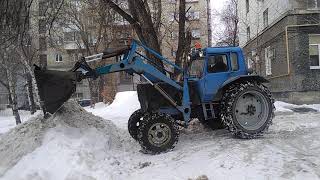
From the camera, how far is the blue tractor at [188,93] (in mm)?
10516

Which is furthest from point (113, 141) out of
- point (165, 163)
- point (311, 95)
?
point (311, 95)

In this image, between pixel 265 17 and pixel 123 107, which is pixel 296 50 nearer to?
pixel 265 17

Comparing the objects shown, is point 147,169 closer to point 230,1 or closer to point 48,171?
point 48,171

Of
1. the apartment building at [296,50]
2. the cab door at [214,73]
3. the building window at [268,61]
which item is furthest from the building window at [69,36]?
the cab door at [214,73]

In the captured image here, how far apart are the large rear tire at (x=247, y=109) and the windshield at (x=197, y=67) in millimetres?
825

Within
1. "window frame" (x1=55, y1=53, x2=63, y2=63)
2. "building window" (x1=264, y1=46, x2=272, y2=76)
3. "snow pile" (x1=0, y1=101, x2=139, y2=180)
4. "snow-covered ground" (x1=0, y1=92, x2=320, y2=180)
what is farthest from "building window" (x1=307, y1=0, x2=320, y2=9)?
"window frame" (x1=55, y1=53, x2=63, y2=63)

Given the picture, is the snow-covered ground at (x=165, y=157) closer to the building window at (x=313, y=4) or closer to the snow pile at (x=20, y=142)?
the snow pile at (x=20, y=142)

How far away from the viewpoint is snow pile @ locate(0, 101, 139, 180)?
28.4 ft

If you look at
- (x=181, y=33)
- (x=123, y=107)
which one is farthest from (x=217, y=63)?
(x=123, y=107)

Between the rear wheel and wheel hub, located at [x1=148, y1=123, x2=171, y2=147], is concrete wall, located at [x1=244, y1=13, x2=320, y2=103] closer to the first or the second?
the rear wheel

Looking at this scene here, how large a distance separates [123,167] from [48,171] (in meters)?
1.56

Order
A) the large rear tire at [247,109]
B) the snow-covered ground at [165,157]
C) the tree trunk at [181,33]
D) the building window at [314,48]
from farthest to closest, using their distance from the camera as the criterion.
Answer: the building window at [314,48]
the tree trunk at [181,33]
the large rear tire at [247,109]
the snow-covered ground at [165,157]

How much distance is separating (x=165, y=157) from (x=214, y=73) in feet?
8.75

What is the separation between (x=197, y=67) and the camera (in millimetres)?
11789
